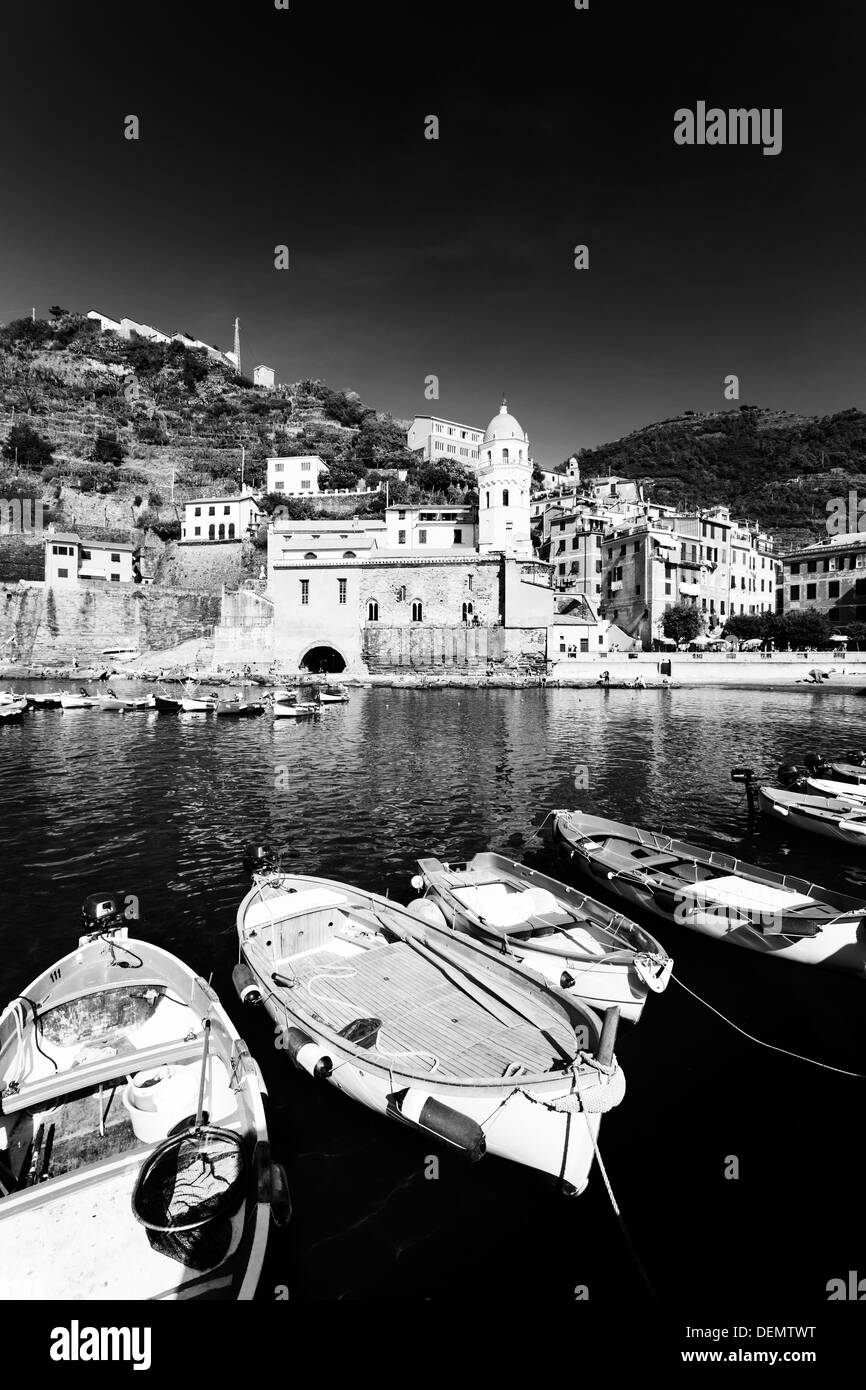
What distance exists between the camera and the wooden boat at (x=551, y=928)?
331 inches

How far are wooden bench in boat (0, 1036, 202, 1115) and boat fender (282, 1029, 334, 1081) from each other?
1144mm

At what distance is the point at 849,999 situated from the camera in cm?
934

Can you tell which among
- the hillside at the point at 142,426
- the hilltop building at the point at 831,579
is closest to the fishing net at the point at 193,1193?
the hilltop building at the point at 831,579

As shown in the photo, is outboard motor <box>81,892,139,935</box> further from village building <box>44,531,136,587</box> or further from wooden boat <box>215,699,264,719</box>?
village building <box>44,531,136,587</box>

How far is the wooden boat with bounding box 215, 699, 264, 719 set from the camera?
41.4 metres

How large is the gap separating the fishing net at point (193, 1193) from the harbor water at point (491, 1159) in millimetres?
1130

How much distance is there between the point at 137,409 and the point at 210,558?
5106 centimetres

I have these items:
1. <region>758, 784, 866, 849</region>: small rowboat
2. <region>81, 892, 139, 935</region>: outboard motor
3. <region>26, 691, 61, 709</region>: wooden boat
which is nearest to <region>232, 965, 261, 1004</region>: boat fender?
<region>81, 892, 139, 935</region>: outboard motor

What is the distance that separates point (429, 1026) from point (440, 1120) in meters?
1.65

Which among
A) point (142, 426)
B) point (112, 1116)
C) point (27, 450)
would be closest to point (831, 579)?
point (112, 1116)

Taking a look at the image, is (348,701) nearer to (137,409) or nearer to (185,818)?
(185,818)

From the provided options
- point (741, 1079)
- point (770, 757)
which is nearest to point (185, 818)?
point (741, 1079)

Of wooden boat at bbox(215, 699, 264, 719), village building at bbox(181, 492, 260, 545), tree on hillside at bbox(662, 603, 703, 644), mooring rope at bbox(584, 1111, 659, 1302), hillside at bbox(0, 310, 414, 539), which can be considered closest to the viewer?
mooring rope at bbox(584, 1111, 659, 1302)

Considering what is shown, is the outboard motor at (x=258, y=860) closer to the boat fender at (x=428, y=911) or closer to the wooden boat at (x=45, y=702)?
the boat fender at (x=428, y=911)
